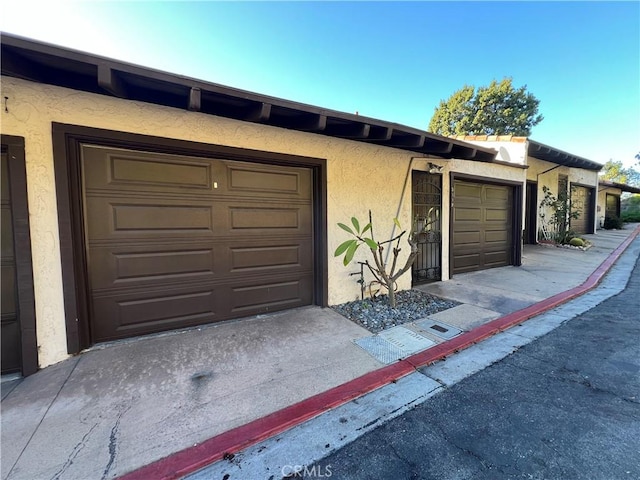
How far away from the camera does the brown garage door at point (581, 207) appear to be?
1258 centimetres

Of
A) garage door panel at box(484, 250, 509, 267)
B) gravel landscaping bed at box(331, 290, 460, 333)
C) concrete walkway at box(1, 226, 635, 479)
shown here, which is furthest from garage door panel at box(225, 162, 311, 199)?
garage door panel at box(484, 250, 509, 267)

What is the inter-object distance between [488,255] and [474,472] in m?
6.66

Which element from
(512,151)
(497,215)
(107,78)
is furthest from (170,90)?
(512,151)

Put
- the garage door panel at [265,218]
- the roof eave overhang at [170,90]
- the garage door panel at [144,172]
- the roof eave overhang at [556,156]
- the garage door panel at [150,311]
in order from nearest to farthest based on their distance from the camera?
the roof eave overhang at [170,90]
the garage door panel at [144,172]
the garage door panel at [150,311]
the garage door panel at [265,218]
the roof eave overhang at [556,156]

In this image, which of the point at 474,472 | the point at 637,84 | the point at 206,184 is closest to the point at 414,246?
the point at 474,472

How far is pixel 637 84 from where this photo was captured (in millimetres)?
9273

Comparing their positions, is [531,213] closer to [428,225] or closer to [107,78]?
[428,225]

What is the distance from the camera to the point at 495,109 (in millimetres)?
21297

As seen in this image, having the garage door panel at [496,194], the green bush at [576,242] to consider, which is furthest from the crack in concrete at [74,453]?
the green bush at [576,242]

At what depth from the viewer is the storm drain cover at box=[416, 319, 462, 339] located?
3.26 m

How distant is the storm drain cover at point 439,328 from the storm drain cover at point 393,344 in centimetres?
24

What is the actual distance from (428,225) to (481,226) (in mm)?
2111

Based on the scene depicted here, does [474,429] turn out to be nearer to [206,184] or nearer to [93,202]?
[206,184]

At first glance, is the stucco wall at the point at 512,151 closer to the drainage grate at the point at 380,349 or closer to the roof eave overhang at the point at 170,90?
the roof eave overhang at the point at 170,90
